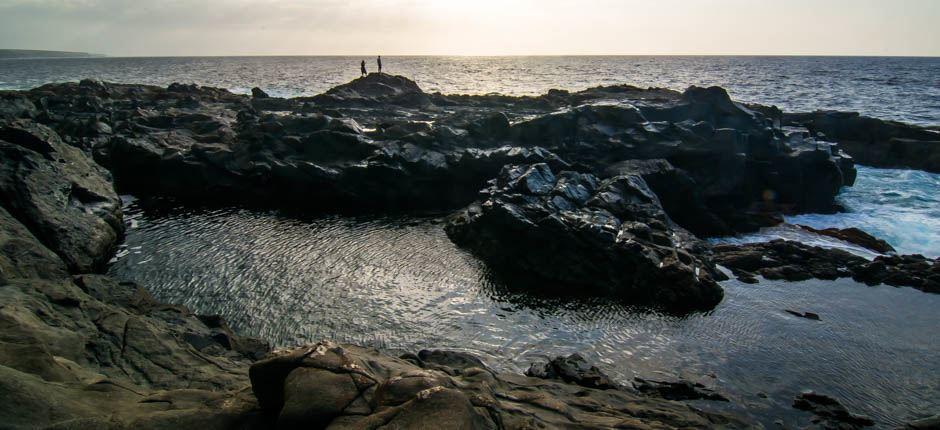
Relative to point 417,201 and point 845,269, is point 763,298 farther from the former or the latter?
point 417,201

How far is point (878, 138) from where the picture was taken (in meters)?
47.2

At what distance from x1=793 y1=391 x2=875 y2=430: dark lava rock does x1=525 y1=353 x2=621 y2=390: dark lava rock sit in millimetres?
5135

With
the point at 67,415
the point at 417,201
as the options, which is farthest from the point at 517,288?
the point at 67,415

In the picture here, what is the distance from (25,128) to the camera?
24469 millimetres

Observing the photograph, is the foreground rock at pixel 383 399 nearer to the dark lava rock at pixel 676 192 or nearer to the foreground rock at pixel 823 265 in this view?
the foreground rock at pixel 823 265

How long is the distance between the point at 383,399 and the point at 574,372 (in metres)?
8.39

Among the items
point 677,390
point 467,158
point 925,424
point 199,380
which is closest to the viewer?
point 199,380

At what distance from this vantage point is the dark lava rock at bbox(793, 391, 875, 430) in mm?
13084

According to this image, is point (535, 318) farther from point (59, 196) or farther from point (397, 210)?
point (59, 196)

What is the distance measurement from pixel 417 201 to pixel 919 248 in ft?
95.9

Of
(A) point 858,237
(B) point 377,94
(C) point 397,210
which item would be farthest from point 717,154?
(B) point 377,94

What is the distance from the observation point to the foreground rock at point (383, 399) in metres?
7.26

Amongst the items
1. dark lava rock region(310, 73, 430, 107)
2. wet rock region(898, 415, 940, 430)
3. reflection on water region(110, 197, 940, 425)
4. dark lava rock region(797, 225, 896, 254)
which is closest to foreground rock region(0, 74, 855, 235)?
dark lava rock region(797, 225, 896, 254)

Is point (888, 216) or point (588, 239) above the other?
point (588, 239)
